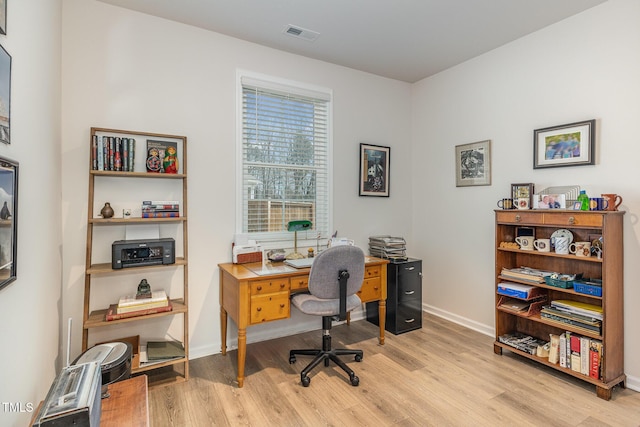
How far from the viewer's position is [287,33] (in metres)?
2.85

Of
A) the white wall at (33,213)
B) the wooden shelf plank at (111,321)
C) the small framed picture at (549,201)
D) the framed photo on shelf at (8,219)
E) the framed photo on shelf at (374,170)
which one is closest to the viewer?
the framed photo on shelf at (8,219)

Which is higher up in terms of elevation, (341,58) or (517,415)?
(341,58)

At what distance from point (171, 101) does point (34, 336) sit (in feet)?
6.07

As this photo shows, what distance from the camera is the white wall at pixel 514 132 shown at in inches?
92.3

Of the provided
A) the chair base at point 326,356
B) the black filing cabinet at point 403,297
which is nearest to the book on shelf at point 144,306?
the chair base at point 326,356

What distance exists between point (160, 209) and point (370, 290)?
74.3 inches

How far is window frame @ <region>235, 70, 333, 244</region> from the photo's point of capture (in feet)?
9.71

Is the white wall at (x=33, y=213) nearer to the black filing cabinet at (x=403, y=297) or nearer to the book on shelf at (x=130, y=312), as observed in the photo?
the book on shelf at (x=130, y=312)

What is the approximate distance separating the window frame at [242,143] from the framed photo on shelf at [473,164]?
135cm

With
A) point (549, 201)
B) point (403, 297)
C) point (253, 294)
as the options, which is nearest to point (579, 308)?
point (549, 201)

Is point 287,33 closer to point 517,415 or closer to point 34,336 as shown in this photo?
point 34,336

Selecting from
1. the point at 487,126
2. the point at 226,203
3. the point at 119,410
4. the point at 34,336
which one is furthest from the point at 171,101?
the point at 487,126

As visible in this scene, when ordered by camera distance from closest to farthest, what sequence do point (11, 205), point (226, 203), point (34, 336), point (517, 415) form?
point (11, 205), point (34, 336), point (517, 415), point (226, 203)

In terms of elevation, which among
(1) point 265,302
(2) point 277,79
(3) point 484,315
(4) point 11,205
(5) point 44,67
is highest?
(2) point 277,79
